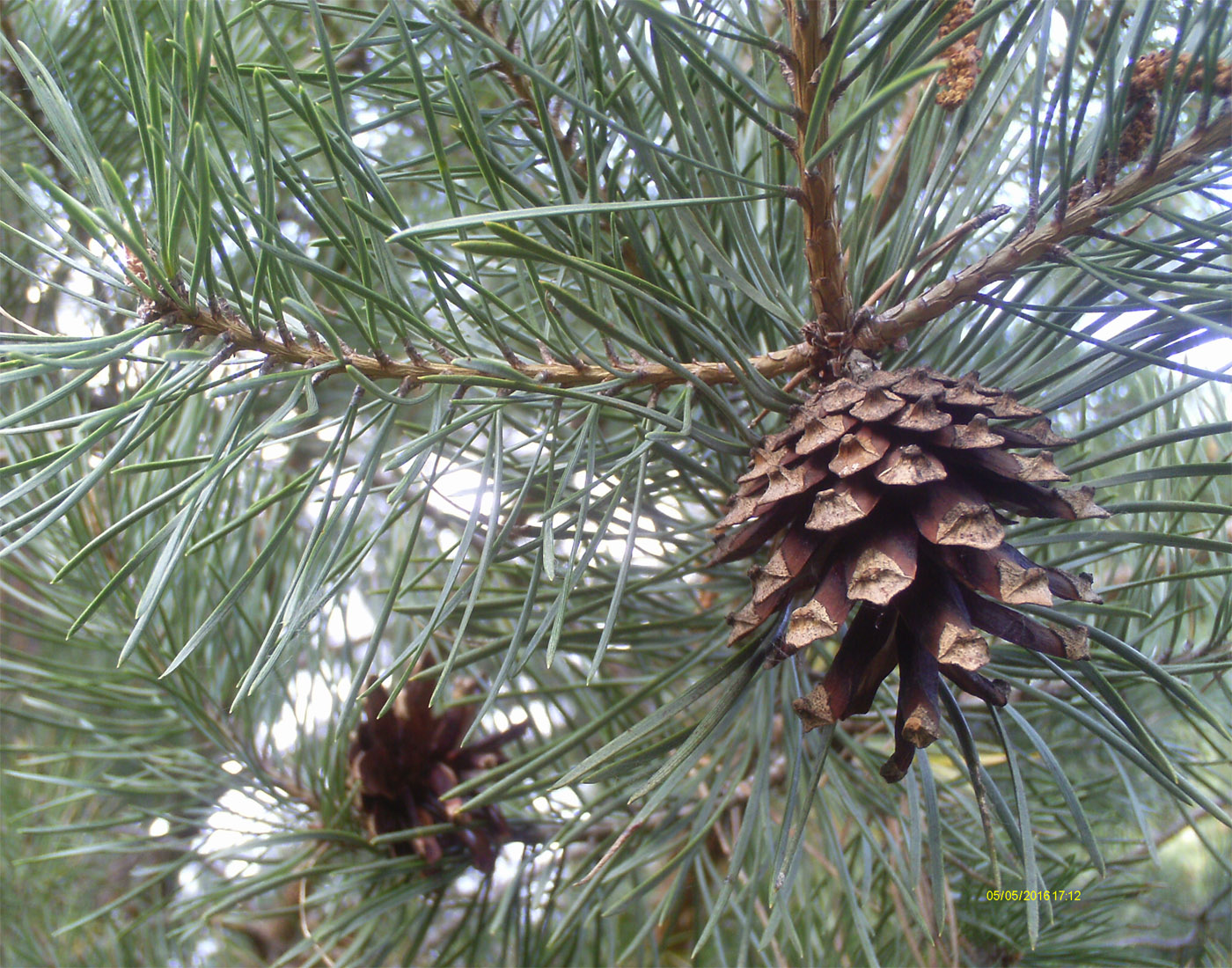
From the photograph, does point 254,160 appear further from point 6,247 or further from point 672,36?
point 6,247

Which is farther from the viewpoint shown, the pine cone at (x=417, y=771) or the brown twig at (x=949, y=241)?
the pine cone at (x=417, y=771)

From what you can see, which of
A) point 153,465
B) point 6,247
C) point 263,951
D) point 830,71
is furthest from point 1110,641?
point 263,951

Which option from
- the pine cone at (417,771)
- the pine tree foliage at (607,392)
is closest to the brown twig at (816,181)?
the pine tree foliage at (607,392)

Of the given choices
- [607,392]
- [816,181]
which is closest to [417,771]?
[607,392]

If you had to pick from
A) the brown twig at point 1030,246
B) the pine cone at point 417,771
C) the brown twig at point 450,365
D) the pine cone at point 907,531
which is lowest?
the pine cone at point 417,771

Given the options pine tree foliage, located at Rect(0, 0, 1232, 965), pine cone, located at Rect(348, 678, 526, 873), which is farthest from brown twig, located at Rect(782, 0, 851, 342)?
pine cone, located at Rect(348, 678, 526, 873)

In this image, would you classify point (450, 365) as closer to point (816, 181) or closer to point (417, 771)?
point (816, 181)

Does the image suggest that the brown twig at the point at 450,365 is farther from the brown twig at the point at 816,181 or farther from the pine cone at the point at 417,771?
the pine cone at the point at 417,771
